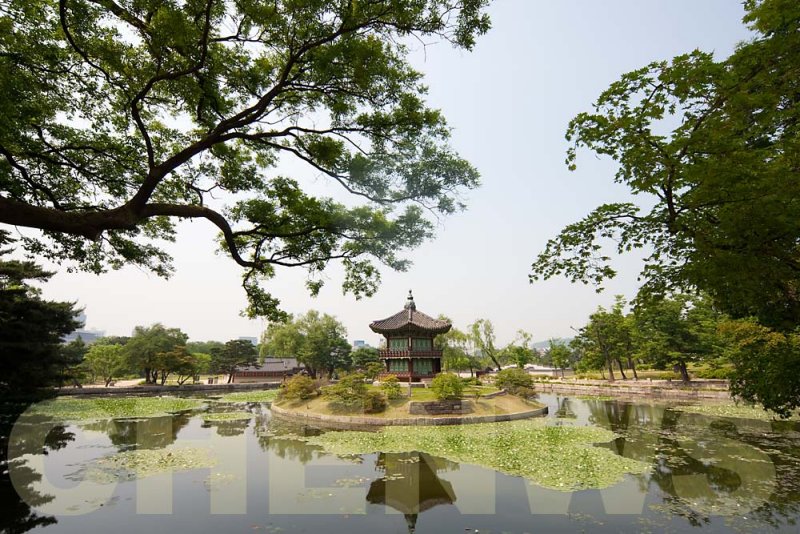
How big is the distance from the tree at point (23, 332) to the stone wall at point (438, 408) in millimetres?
17485

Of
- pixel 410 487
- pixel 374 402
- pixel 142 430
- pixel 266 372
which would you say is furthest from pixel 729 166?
pixel 266 372

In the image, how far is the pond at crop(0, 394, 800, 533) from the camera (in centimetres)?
759

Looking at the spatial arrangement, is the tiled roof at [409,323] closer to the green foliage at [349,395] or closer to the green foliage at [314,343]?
the green foliage at [349,395]

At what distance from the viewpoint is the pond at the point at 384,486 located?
759cm

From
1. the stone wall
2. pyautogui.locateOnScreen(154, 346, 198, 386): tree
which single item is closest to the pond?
the stone wall

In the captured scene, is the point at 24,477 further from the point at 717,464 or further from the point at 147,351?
the point at 147,351

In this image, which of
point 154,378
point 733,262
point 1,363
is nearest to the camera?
point 733,262

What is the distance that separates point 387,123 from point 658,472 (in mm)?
11540

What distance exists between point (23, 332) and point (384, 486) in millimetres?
17900

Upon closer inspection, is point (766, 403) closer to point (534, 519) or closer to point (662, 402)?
point (534, 519)

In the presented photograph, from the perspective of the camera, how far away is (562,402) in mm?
29109

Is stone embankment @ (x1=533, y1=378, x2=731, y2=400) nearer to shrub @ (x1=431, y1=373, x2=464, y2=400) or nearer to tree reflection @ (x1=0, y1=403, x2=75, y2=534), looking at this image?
shrub @ (x1=431, y1=373, x2=464, y2=400)

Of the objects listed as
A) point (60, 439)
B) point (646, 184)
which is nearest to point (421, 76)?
point (646, 184)

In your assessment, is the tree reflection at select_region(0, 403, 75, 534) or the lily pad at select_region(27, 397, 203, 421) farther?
the lily pad at select_region(27, 397, 203, 421)
